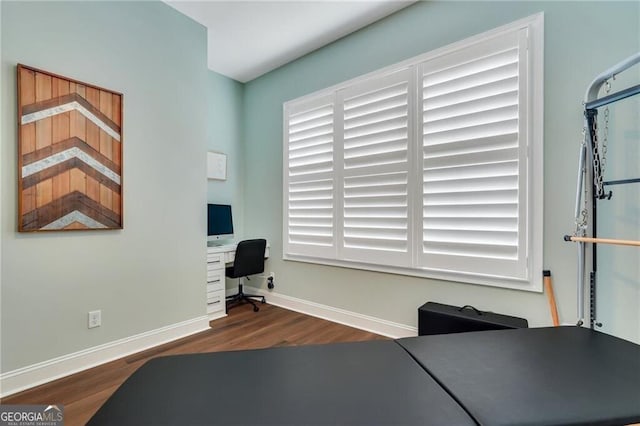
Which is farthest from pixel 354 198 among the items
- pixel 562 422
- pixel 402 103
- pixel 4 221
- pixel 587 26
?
pixel 4 221

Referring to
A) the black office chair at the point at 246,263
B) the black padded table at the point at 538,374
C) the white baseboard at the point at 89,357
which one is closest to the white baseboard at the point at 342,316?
the black office chair at the point at 246,263

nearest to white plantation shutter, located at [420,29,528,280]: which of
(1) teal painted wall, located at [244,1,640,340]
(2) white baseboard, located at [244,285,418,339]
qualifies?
(1) teal painted wall, located at [244,1,640,340]

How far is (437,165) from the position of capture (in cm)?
236

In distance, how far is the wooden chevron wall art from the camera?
1838mm

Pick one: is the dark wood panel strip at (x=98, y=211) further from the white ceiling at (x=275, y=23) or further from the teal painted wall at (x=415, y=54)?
the white ceiling at (x=275, y=23)

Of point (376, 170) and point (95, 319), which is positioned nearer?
point (95, 319)

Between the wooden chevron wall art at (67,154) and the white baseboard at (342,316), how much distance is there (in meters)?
1.92

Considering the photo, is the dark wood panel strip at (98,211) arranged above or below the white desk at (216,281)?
above

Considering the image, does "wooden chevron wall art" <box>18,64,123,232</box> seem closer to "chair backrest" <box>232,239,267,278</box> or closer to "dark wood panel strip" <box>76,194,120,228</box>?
"dark wood panel strip" <box>76,194,120,228</box>

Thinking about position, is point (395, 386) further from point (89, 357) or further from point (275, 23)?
point (275, 23)

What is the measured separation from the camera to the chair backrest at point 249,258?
3.25 meters

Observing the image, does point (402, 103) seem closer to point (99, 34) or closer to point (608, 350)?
point (608, 350)

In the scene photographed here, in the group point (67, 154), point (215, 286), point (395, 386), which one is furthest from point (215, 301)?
point (395, 386)

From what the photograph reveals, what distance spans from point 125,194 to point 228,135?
1811 mm
